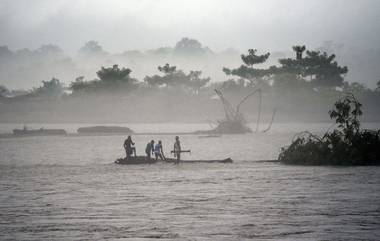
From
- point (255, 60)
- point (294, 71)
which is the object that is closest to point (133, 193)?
point (255, 60)

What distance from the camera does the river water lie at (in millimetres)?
15695

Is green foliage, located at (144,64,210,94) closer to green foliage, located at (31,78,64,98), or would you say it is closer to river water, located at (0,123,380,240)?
green foliage, located at (31,78,64,98)

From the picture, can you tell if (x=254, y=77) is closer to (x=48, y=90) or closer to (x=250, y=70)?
(x=250, y=70)

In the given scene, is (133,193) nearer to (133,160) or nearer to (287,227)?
(287,227)

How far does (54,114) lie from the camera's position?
14650 cm

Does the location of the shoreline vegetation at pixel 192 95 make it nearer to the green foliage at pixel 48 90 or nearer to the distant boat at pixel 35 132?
the green foliage at pixel 48 90

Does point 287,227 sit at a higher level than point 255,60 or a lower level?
lower

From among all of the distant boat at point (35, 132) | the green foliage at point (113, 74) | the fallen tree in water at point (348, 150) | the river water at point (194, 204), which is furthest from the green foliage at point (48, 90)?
the river water at point (194, 204)

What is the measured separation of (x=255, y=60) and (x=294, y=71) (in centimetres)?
1134

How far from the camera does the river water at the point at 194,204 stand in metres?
15.7

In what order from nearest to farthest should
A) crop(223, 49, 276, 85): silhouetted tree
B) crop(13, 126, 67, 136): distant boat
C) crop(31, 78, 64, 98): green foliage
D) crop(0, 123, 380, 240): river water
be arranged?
crop(0, 123, 380, 240): river water → crop(13, 126, 67, 136): distant boat → crop(223, 49, 276, 85): silhouetted tree → crop(31, 78, 64, 98): green foliage

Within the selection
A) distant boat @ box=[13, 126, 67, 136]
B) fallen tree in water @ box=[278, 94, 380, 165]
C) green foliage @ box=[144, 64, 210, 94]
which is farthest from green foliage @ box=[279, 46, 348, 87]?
fallen tree in water @ box=[278, 94, 380, 165]

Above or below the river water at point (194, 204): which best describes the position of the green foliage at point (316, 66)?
above

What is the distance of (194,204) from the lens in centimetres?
2048
